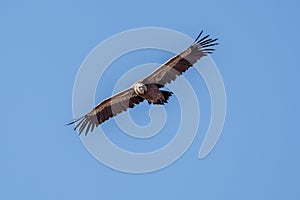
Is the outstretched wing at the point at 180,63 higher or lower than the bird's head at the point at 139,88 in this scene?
higher

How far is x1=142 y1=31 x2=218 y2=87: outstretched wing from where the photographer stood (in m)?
2.34

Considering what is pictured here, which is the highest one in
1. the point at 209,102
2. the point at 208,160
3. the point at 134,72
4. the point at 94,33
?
the point at 94,33

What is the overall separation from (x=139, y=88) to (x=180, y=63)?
20 cm

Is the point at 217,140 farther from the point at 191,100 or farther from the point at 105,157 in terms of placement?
the point at 105,157

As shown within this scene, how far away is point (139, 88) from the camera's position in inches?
90.7

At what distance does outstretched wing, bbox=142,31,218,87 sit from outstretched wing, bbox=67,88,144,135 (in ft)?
0.27

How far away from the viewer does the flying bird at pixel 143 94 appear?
2.32m

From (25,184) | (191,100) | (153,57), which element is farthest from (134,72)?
(25,184)

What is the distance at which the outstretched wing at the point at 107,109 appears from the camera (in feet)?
7.64

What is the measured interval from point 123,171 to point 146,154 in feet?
0.37

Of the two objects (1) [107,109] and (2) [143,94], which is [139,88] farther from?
(1) [107,109]

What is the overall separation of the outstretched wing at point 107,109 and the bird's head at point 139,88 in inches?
0.9

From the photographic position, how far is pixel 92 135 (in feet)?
7.86

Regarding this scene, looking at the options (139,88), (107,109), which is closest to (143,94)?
(139,88)
